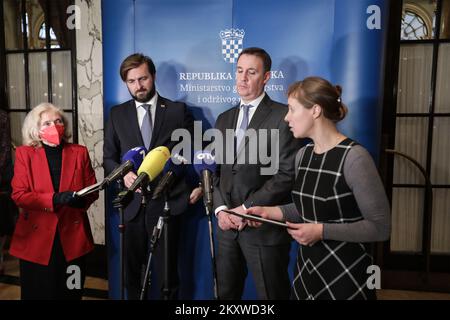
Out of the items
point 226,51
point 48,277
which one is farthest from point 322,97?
point 48,277

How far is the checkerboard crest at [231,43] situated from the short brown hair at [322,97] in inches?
31.1

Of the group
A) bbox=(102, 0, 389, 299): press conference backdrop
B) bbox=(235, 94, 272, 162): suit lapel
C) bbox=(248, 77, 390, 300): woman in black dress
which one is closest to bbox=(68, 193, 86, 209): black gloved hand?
bbox=(102, 0, 389, 299): press conference backdrop

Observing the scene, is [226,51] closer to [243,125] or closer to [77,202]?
[243,125]

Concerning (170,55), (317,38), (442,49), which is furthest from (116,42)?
(442,49)

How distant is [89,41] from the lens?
10.7 ft

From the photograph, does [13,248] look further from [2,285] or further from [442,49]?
[442,49]

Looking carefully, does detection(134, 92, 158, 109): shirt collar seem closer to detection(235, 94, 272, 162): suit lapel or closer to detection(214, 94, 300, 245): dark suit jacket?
detection(214, 94, 300, 245): dark suit jacket

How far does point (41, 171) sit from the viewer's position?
2080mm

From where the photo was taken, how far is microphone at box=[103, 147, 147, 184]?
4.94 feet

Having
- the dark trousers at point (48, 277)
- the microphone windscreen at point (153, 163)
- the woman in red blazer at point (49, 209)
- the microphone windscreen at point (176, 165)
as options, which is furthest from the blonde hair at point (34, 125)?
the microphone windscreen at point (153, 163)

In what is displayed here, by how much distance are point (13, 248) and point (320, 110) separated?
1970mm

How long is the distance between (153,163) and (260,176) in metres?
0.72

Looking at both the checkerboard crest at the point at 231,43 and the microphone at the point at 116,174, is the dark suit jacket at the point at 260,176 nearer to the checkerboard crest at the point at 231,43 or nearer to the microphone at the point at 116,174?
the checkerboard crest at the point at 231,43
